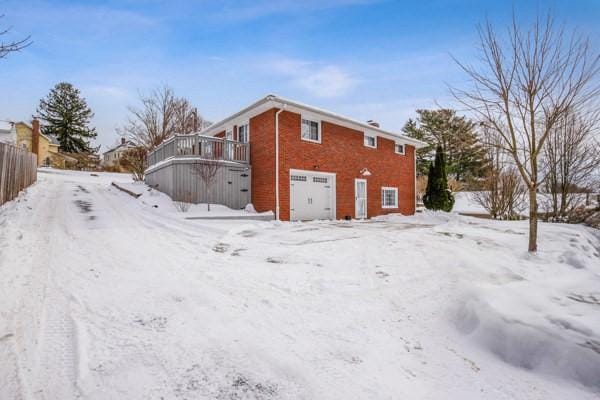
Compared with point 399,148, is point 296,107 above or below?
above

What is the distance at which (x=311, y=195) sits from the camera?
1261 centimetres

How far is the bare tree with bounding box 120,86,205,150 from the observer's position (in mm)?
22031

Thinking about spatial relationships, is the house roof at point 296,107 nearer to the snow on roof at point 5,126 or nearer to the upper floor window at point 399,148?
the upper floor window at point 399,148

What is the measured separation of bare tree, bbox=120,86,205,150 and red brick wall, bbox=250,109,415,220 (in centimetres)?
1356

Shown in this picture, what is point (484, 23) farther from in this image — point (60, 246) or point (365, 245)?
point (60, 246)

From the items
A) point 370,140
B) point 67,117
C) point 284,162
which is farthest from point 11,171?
point 67,117

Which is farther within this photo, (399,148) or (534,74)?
(399,148)

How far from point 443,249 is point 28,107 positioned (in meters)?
52.1

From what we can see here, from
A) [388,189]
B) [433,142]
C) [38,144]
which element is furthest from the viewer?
[433,142]

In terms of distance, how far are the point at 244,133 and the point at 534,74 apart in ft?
35.7

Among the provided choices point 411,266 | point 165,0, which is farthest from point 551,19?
point 165,0

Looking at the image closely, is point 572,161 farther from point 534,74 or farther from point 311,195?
point 311,195

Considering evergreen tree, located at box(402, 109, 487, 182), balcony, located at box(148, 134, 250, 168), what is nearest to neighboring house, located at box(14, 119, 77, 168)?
balcony, located at box(148, 134, 250, 168)

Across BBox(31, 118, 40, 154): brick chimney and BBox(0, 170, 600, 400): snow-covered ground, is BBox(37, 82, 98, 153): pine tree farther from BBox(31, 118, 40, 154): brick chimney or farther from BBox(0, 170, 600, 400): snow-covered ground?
BBox(0, 170, 600, 400): snow-covered ground
